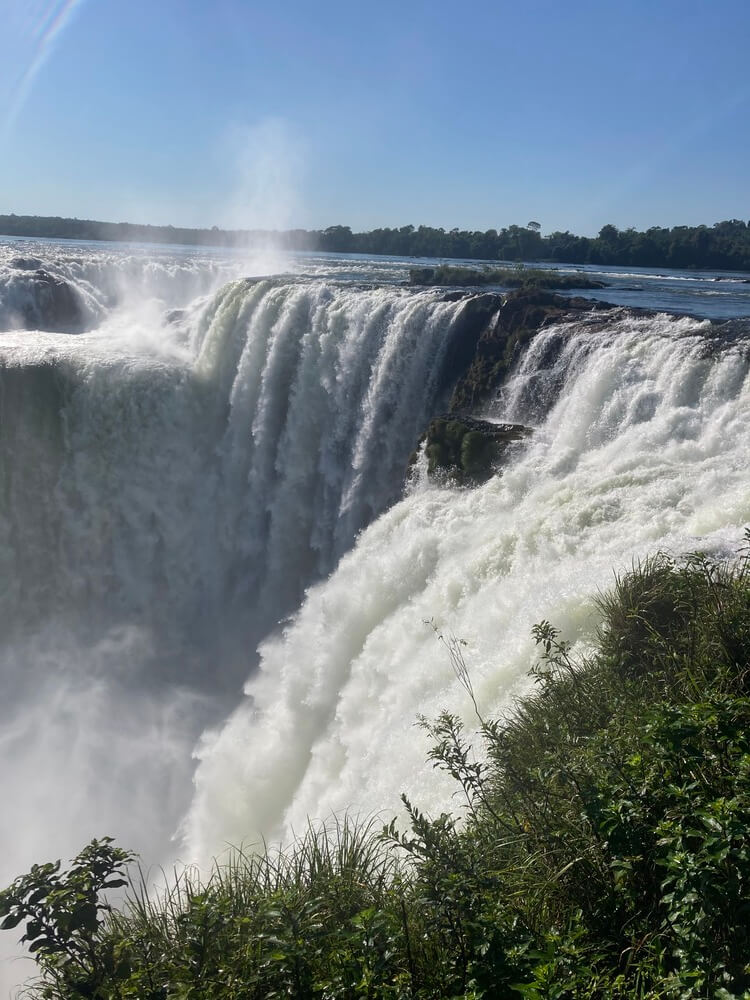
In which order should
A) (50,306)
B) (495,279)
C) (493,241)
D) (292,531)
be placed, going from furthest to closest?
(493,241), (50,306), (495,279), (292,531)

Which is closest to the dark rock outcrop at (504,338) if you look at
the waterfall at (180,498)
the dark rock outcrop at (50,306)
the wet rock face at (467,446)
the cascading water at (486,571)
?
the waterfall at (180,498)

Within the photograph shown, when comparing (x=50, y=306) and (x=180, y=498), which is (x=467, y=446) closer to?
(x=180, y=498)

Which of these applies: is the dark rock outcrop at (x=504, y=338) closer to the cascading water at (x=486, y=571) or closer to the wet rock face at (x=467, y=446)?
the wet rock face at (x=467, y=446)

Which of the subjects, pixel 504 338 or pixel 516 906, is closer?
pixel 516 906

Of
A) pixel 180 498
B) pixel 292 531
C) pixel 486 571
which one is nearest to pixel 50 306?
pixel 180 498

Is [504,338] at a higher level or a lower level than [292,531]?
higher

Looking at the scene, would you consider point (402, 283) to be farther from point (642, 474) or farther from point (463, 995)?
point (463, 995)
